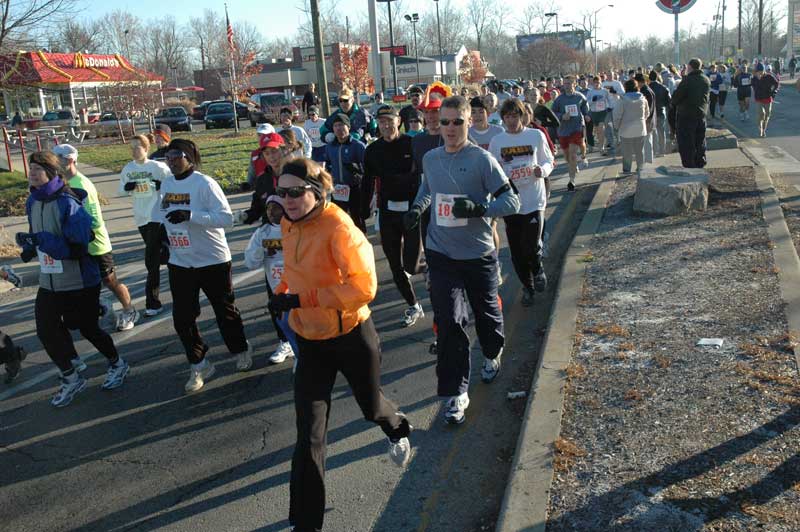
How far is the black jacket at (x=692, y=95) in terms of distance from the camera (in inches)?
464

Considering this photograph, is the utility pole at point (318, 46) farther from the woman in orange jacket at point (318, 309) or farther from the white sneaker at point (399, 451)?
the woman in orange jacket at point (318, 309)

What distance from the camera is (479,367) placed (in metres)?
5.71

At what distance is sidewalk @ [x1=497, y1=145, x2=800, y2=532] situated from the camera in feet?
11.3

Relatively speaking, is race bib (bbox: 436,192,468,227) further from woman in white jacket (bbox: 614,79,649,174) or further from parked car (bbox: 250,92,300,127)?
parked car (bbox: 250,92,300,127)

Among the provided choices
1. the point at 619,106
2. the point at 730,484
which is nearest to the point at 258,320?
the point at 730,484

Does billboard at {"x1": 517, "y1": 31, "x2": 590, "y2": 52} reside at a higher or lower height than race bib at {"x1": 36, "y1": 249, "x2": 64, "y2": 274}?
higher

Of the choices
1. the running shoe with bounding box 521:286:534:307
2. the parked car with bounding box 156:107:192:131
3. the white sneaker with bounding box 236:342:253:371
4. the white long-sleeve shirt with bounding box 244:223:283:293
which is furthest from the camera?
the parked car with bounding box 156:107:192:131

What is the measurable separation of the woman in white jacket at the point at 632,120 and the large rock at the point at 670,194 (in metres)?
3.07

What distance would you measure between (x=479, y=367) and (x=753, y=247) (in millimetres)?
3916

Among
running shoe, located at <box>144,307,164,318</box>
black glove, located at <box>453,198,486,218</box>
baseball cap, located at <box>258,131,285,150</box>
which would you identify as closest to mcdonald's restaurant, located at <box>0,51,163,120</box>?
running shoe, located at <box>144,307,164,318</box>

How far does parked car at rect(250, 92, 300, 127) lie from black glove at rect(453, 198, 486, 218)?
1341 inches

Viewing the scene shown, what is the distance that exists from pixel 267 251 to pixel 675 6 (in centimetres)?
2337

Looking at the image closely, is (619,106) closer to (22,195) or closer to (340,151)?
(340,151)

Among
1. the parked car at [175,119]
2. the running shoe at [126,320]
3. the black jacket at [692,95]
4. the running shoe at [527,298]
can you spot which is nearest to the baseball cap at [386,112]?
the running shoe at [527,298]
